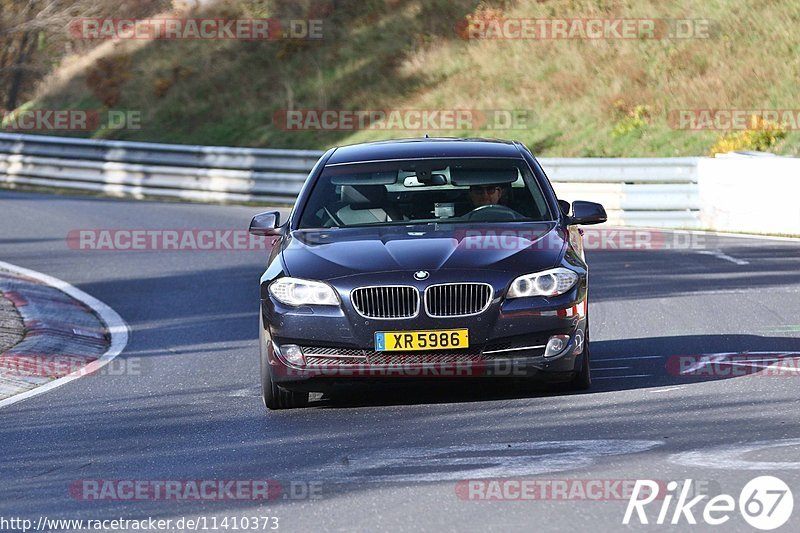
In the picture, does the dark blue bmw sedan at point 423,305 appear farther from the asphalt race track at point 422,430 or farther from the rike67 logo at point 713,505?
the rike67 logo at point 713,505

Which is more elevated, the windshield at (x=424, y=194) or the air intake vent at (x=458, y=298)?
the windshield at (x=424, y=194)

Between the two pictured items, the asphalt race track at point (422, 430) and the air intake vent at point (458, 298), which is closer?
the asphalt race track at point (422, 430)

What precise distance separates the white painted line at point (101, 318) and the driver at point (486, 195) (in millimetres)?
3263

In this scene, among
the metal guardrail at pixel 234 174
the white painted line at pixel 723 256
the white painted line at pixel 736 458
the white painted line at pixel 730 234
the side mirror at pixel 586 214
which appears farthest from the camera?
the metal guardrail at pixel 234 174

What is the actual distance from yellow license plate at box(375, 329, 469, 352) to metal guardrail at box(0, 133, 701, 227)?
14.3m

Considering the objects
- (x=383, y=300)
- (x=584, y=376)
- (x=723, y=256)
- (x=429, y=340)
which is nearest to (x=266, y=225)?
(x=383, y=300)

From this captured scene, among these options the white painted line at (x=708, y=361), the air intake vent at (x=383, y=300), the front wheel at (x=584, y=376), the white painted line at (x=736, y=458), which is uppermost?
the air intake vent at (x=383, y=300)

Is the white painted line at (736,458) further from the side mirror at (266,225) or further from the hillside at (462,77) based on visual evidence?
the hillside at (462,77)

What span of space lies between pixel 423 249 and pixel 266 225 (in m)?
1.45

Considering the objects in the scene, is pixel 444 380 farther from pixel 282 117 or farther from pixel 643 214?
pixel 282 117

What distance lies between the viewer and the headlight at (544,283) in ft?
28.9

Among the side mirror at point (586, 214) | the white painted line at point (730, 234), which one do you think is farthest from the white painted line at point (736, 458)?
the white painted line at point (730, 234)

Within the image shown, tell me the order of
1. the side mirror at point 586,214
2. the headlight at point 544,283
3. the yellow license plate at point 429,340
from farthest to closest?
the side mirror at point 586,214, the headlight at point 544,283, the yellow license plate at point 429,340

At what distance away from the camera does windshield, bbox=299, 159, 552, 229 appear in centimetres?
994
